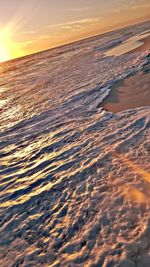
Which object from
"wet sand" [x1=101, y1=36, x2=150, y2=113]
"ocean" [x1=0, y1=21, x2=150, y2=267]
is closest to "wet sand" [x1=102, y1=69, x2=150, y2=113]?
"wet sand" [x1=101, y1=36, x2=150, y2=113]

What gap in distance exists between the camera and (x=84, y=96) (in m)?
13.2

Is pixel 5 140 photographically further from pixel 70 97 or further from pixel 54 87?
pixel 54 87

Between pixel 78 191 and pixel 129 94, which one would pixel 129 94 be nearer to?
pixel 129 94

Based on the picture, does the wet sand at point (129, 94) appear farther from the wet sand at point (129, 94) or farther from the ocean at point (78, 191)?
the ocean at point (78, 191)

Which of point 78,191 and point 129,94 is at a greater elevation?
point 129,94

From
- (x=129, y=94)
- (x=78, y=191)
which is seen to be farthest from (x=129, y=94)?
(x=78, y=191)

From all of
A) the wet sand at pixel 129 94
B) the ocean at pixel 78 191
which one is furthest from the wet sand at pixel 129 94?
the ocean at pixel 78 191

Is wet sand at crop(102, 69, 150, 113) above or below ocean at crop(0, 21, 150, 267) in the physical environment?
above

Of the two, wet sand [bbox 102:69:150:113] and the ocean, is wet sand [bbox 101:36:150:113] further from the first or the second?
the ocean

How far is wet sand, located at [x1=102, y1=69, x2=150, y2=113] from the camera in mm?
9852

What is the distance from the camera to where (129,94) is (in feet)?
36.4

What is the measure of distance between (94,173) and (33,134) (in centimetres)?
451

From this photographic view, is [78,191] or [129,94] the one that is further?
[129,94]

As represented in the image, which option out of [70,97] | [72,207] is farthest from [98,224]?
[70,97]
